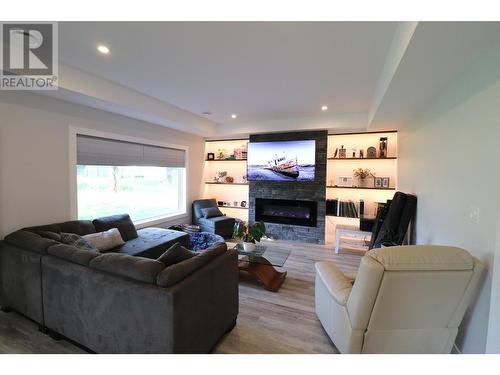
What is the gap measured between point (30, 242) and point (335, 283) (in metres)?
2.76

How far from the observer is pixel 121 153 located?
12.6 ft

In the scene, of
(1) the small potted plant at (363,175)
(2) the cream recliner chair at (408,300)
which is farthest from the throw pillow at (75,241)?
(1) the small potted plant at (363,175)

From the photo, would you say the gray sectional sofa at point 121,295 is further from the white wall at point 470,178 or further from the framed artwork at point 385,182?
the framed artwork at point 385,182

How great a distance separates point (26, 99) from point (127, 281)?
2670 mm

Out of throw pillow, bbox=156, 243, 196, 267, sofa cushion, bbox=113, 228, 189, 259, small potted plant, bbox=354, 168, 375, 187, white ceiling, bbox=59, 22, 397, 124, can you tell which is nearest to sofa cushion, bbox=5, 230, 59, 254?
sofa cushion, bbox=113, 228, 189, 259

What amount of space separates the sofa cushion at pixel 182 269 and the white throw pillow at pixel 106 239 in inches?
73.2

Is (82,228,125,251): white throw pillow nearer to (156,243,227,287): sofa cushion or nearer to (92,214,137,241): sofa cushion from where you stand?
(92,214,137,241): sofa cushion

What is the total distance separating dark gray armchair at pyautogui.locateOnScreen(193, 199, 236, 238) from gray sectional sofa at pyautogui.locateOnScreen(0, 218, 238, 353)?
2.81 metres

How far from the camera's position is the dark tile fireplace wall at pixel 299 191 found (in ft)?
15.7

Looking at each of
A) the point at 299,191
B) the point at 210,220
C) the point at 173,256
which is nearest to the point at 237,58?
the point at 173,256

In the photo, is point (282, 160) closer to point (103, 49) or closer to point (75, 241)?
point (103, 49)
